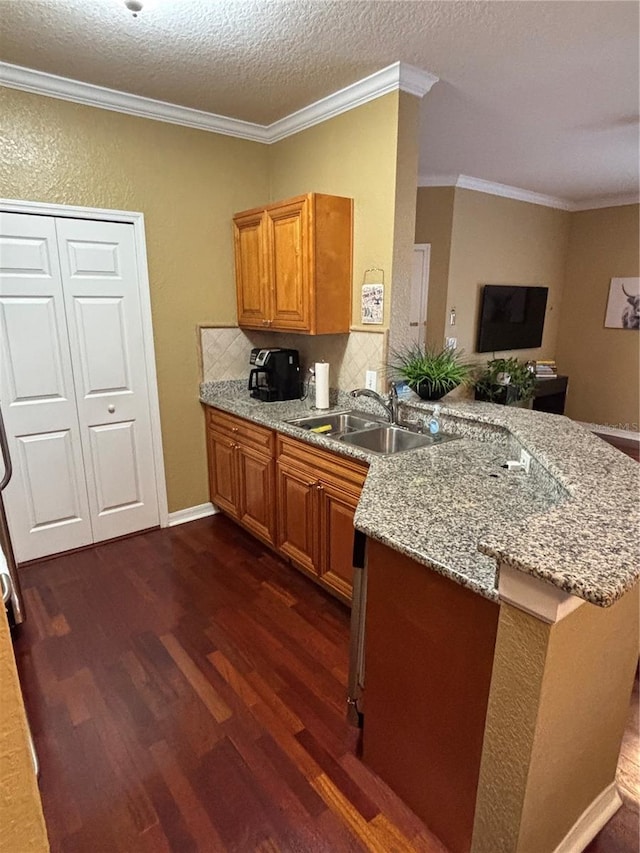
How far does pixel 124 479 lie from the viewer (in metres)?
3.15

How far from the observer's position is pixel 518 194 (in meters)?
5.02

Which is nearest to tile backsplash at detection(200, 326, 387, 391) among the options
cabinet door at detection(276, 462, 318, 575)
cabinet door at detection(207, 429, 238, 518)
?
cabinet door at detection(207, 429, 238, 518)

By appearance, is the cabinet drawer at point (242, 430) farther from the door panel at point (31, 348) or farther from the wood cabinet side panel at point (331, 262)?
the door panel at point (31, 348)

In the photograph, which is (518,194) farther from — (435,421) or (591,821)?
(591,821)

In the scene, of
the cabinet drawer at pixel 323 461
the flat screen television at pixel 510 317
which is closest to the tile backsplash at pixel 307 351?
the cabinet drawer at pixel 323 461

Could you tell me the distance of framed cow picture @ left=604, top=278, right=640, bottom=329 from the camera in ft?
17.3

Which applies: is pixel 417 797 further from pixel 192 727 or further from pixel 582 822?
pixel 192 727

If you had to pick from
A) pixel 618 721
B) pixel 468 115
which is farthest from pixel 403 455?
pixel 468 115

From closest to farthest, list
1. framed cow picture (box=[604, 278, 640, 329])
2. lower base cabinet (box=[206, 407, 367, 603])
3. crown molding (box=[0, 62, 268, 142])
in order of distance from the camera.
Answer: lower base cabinet (box=[206, 407, 367, 603]) < crown molding (box=[0, 62, 268, 142]) < framed cow picture (box=[604, 278, 640, 329])

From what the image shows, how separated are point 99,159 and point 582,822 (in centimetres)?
357

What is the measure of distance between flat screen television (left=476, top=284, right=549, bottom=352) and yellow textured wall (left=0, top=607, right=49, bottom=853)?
16.4 feet

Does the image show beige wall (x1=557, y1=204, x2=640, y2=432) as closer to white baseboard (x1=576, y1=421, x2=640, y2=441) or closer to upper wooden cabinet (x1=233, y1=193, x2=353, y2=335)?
white baseboard (x1=576, y1=421, x2=640, y2=441)

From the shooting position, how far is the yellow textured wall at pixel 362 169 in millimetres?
2482

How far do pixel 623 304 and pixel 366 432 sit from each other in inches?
172
